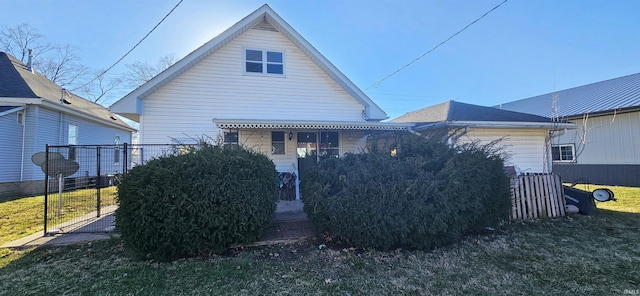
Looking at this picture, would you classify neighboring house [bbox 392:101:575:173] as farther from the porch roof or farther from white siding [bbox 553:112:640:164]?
white siding [bbox 553:112:640:164]

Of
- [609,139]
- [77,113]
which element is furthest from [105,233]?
[609,139]

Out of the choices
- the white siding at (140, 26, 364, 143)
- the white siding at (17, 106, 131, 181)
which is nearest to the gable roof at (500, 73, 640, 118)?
the white siding at (140, 26, 364, 143)

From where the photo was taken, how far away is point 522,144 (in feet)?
35.6

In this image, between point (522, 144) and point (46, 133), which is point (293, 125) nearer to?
point (522, 144)

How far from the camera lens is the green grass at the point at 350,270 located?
3385 millimetres

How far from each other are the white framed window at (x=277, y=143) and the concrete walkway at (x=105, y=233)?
3.68m

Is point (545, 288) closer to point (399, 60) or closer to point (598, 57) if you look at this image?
point (399, 60)

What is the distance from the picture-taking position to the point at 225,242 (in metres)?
4.48

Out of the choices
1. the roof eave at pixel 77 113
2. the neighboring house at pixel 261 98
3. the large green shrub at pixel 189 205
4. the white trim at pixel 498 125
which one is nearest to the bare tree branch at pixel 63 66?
the roof eave at pixel 77 113

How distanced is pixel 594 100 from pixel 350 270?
60.3 feet

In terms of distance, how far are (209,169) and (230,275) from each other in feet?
5.38

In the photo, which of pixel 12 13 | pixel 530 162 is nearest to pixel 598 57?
pixel 530 162

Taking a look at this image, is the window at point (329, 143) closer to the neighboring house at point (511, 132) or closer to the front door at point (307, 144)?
the front door at point (307, 144)

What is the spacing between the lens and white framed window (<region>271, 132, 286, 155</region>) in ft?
33.5
